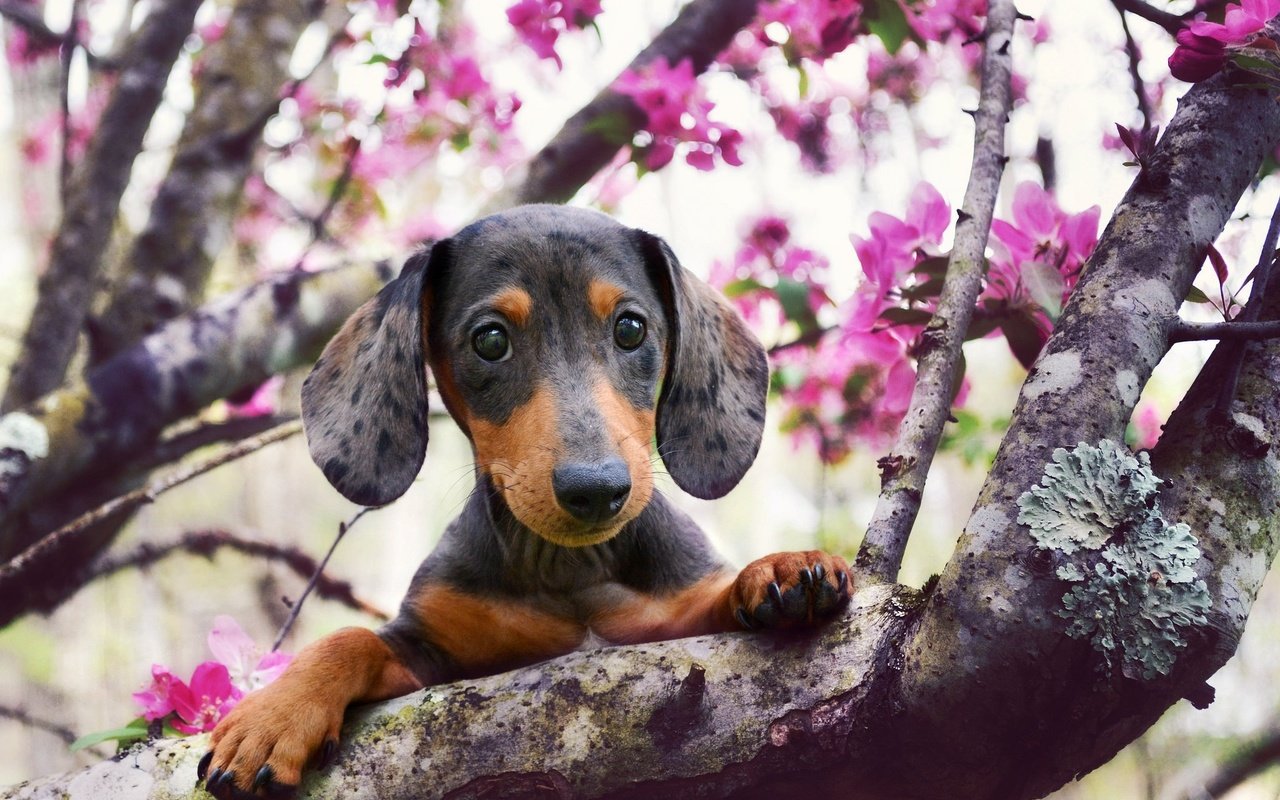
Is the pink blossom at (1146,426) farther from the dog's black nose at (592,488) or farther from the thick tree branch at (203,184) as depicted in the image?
the thick tree branch at (203,184)

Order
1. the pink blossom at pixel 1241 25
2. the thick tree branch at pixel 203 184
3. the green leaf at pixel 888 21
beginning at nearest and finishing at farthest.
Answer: the pink blossom at pixel 1241 25
the green leaf at pixel 888 21
the thick tree branch at pixel 203 184

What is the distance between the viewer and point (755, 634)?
5.47ft

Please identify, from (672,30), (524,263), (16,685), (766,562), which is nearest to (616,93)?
(672,30)

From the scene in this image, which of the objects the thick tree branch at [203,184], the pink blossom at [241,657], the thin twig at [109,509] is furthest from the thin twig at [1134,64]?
the thick tree branch at [203,184]

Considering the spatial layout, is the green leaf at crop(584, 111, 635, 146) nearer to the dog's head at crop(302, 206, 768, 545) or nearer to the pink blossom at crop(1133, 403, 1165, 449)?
the dog's head at crop(302, 206, 768, 545)

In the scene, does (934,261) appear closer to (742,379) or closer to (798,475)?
(742,379)

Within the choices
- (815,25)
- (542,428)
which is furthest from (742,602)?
(815,25)

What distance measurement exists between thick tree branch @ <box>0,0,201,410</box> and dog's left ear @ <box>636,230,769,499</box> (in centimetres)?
238

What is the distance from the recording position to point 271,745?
1717mm

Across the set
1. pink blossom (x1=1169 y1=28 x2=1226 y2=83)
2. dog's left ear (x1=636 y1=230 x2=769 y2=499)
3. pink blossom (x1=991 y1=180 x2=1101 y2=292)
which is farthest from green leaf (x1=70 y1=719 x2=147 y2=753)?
pink blossom (x1=1169 y1=28 x2=1226 y2=83)

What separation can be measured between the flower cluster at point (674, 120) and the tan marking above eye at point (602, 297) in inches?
43.5

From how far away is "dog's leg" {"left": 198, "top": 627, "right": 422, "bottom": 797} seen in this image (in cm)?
169

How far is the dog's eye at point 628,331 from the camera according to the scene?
95.7 inches

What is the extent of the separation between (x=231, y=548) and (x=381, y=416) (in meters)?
1.78
